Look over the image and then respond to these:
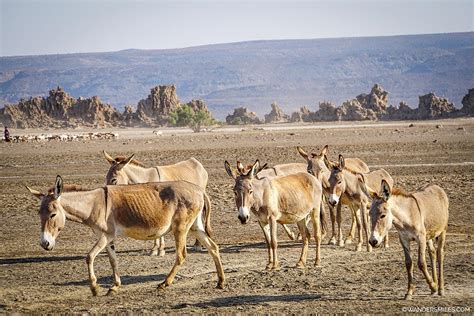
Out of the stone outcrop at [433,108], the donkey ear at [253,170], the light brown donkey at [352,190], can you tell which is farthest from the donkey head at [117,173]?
the stone outcrop at [433,108]

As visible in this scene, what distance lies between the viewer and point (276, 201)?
1677 cm

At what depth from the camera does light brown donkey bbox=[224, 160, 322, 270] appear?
631 inches

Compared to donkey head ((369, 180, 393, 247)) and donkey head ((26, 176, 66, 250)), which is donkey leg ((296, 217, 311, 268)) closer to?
donkey head ((369, 180, 393, 247))

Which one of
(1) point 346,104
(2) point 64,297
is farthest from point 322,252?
(1) point 346,104

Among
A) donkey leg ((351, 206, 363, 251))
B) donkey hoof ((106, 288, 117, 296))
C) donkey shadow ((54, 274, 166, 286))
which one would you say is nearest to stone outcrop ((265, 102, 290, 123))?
donkey leg ((351, 206, 363, 251))

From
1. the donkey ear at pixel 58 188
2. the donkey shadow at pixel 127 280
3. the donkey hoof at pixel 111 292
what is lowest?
the donkey shadow at pixel 127 280

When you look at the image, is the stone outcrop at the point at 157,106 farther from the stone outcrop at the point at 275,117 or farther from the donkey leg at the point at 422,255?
the donkey leg at the point at 422,255

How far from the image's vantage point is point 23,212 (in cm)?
2547

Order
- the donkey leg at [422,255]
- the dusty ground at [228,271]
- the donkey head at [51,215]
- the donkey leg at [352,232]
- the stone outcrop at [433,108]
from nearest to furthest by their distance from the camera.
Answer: the donkey leg at [422,255] < the dusty ground at [228,271] < the donkey head at [51,215] < the donkey leg at [352,232] < the stone outcrop at [433,108]

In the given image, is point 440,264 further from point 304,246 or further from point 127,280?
point 127,280

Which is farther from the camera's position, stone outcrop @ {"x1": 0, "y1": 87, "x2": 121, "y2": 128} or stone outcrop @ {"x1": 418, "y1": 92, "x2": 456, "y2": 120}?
stone outcrop @ {"x1": 0, "y1": 87, "x2": 121, "y2": 128}

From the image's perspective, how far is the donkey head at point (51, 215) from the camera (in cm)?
1420

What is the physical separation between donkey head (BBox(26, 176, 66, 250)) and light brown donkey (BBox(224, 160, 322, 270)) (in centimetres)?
316

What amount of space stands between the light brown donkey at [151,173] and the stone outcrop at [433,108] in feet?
220
